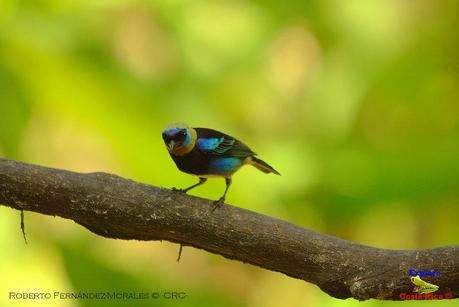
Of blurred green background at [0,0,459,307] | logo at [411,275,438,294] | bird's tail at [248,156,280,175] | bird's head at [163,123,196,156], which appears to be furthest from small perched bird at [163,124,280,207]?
logo at [411,275,438,294]

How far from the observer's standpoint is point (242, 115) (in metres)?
4.20

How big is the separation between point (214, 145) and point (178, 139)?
0.20m

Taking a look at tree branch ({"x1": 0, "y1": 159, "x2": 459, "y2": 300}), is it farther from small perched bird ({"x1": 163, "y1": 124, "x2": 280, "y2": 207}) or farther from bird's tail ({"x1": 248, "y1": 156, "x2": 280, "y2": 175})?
bird's tail ({"x1": 248, "y1": 156, "x2": 280, "y2": 175})

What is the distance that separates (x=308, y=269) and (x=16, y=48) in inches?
77.6

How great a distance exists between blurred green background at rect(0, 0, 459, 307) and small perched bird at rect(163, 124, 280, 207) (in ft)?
1.07

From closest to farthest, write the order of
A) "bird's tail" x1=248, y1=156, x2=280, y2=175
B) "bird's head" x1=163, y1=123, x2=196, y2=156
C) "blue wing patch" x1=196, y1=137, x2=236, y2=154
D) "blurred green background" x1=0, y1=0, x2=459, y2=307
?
"bird's head" x1=163, y1=123, x2=196, y2=156 < "blue wing patch" x1=196, y1=137, x2=236, y2=154 < "bird's tail" x1=248, y1=156, x2=280, y2=175 < "blurred green background" x1=0, y1=0, x2=459, y2=307

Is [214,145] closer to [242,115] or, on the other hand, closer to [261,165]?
[261,165]

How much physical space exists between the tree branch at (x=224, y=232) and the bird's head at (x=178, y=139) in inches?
15.6

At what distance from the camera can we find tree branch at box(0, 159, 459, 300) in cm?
228

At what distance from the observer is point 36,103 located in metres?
3.66

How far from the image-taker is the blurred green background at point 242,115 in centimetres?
341

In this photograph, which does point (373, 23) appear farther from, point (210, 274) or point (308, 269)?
point (308, 269)

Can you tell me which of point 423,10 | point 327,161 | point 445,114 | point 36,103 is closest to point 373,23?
point 423,10

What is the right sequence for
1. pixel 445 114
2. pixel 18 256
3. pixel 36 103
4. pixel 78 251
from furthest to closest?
pixel 445 114 → pixel 36 103 → pixel 18 256 → pixel 78 251
